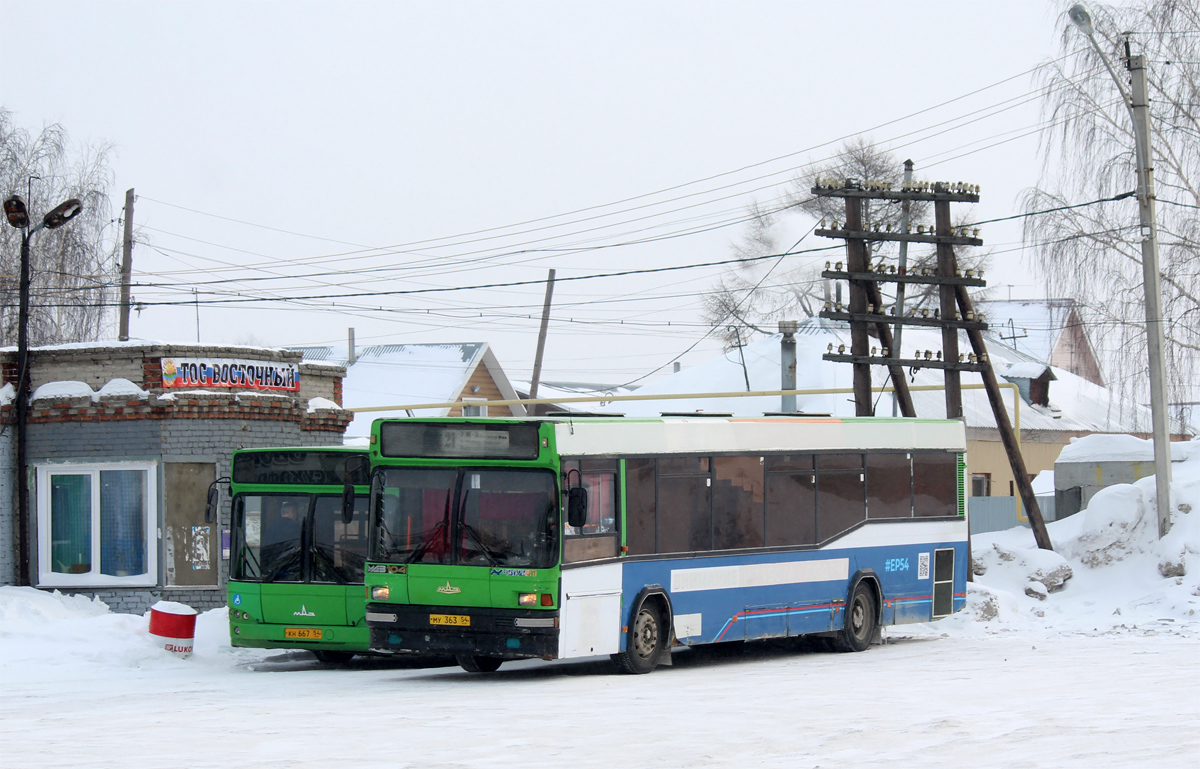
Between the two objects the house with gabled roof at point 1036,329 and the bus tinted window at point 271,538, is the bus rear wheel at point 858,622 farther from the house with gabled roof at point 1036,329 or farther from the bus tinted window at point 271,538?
the house with gabled roof at point 1036,329

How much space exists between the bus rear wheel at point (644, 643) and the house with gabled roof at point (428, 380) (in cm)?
2928

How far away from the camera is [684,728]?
395 inches

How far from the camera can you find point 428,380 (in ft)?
153

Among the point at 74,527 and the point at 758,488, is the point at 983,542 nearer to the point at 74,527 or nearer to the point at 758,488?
the point at 758,488

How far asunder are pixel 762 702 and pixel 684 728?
1.82 metres

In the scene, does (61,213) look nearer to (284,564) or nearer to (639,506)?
(284,564)

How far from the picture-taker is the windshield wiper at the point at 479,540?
14.3 m

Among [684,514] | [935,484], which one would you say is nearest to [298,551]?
[684,514]

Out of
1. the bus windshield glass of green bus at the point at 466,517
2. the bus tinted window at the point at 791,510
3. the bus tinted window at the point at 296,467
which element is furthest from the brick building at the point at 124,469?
the bus tinted window at the point at 791,510

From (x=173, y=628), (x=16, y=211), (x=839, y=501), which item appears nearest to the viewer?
(x=173, y=628)

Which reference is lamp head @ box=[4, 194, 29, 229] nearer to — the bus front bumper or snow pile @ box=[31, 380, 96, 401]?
snow pile @ box=[31, 380, 96, 401]

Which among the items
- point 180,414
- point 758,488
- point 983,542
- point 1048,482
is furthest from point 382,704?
point 1048,482

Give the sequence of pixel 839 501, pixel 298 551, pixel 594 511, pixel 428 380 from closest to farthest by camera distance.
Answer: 1. pixel 594 511
2. pixel 298 551
3. pixel 839 501
4. pixel 428 380

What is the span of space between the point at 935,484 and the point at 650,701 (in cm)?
872
